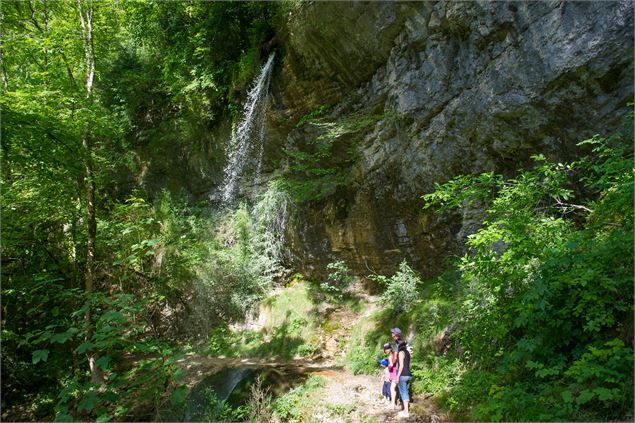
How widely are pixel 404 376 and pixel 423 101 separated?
5.32 m

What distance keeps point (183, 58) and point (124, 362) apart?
9482 millimetres

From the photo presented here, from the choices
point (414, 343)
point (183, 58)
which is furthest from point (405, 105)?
point (183, 58)

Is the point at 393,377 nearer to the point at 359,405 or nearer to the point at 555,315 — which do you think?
the point at 359,405

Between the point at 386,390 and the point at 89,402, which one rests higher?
the point at 89,402

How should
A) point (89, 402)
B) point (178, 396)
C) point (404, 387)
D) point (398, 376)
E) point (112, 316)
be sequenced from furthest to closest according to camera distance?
point (398, 376) → point (404, 387) → point (112, 316) → point (178, 396) → point (89, 402)

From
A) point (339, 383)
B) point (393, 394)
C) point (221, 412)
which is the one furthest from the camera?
point (339, 383)

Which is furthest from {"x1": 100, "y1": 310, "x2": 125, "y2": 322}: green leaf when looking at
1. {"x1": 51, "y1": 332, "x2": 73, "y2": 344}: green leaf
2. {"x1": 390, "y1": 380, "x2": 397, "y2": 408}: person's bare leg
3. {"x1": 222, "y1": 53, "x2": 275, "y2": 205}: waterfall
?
{"x1": 222, "y1": 53, "x2": 275, "y2": 205}: waterfall

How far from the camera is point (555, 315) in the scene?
4367mm

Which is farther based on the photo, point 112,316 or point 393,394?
point 393,394

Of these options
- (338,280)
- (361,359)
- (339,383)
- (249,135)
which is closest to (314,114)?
(249,135)

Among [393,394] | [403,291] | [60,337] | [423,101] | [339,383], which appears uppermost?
[423,101]

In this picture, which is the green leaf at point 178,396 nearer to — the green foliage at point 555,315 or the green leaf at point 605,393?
the green foliage at point 555,315

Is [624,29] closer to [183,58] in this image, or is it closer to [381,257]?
[381,257]

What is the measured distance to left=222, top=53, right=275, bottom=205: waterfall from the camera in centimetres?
1103
